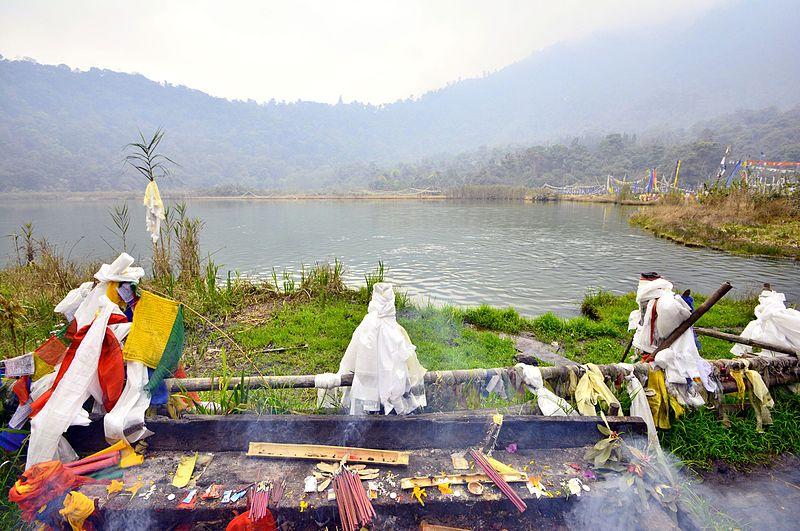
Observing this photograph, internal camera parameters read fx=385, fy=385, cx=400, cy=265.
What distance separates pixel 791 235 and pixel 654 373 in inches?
621

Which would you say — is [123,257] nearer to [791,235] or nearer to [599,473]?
[599,473]

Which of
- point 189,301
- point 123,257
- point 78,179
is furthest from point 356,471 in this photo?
point 78,179

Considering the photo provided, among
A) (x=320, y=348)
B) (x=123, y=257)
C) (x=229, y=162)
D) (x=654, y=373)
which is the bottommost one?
(x=320, y=348)

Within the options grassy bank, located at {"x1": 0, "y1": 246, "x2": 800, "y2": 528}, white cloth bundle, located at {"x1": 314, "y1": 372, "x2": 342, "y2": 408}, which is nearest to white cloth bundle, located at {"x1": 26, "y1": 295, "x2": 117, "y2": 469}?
grassy bank, located at {"x1": 0, "y1": 246, "x2": 800, "y2": 528}

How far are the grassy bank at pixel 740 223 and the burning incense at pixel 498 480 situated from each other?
15.3 meters

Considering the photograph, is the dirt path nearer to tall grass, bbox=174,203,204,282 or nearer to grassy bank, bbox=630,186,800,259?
tall grass, bbox=174,203,204,282

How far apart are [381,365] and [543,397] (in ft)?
4.69

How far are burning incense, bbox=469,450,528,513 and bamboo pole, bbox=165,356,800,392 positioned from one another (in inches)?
29.1

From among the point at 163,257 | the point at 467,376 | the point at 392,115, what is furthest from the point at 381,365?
the point at 392,115

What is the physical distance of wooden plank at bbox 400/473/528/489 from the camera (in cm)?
255

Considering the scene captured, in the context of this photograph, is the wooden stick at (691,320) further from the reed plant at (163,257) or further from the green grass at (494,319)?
the reed plant at (163,257)

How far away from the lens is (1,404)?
2.77 m

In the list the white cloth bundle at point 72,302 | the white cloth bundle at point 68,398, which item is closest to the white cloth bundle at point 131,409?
the white cloth bundle at point 68,398

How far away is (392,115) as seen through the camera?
542ft
